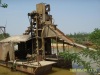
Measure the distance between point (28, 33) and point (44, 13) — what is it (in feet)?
11.1

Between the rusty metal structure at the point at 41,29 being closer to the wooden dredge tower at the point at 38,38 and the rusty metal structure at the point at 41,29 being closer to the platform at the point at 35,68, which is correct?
the wooden dredge tower at the point at 38,38

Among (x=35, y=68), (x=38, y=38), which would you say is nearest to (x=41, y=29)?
(x=38, y=38)

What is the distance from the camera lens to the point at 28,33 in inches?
953

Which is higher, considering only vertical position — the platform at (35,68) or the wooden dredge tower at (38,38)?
the wooden dredge tower at (38,38)

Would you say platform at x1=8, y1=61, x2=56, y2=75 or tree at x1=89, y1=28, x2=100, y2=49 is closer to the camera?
tree at x1=89, y1=28, x2=100, y2=49

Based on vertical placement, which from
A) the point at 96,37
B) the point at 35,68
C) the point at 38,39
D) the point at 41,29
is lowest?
the point at 35,68

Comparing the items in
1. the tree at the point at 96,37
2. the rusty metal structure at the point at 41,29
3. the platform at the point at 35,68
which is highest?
the rusty metal structure at the point at 41,29

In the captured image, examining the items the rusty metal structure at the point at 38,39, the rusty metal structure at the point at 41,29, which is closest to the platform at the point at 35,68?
the rusty metal structure at the point at 38,39

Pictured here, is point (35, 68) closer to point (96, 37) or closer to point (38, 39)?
point (38, 39)

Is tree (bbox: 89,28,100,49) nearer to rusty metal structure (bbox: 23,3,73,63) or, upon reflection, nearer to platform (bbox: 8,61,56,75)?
platform (bbox: 8,61,56,75)

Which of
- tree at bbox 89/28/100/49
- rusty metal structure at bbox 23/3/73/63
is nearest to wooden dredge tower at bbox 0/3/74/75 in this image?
rusty metal structure at bbox 23/3/73/63

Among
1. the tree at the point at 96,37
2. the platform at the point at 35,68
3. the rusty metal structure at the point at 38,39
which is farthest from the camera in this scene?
the rusty metal structure at the point at 38,39

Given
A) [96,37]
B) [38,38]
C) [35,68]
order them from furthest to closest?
[38,38]
[35,68]
[96,37]

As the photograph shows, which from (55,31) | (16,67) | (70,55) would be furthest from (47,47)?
(70,55)
